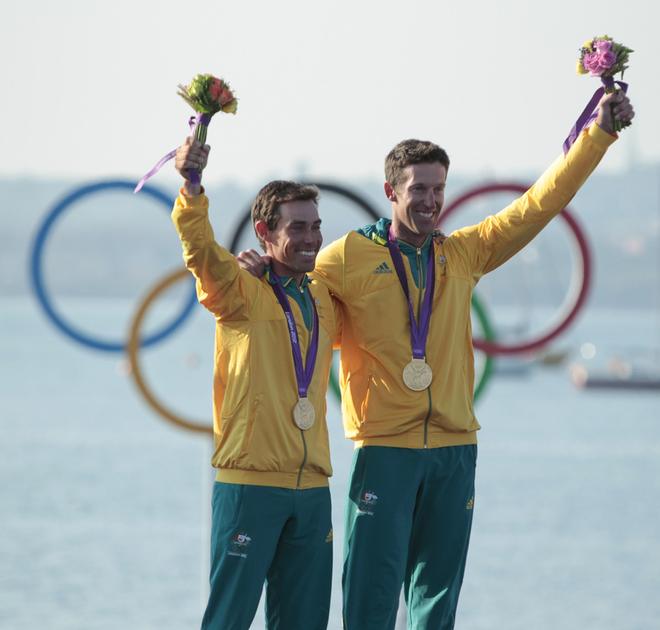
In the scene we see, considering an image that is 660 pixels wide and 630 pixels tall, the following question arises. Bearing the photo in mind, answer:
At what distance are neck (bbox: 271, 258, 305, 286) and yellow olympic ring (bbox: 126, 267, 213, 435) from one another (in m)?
3.90

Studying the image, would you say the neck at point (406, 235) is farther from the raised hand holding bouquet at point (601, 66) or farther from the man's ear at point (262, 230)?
the raised hand holding bouquet at point (601, 66)

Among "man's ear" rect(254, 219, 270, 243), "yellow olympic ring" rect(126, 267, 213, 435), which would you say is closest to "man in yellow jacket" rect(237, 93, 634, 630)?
"man's ear" rect(254, 219, 270, 243)

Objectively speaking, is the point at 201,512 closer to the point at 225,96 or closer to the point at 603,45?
the point at 603,45

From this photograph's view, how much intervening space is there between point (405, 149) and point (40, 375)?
103501 mm

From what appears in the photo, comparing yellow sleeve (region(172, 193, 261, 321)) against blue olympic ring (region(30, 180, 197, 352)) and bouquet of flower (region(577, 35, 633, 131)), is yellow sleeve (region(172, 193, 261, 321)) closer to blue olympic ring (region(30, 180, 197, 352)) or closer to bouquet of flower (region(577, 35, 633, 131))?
bouquet of flower (region(577, 35, 633, 131))

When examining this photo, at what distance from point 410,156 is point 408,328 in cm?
78

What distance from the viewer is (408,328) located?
23.0 feet

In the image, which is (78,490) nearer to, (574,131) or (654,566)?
(654,566)

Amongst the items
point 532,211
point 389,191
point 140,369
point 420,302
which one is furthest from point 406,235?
point 140,369

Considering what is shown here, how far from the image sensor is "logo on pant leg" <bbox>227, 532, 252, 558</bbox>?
6.61m

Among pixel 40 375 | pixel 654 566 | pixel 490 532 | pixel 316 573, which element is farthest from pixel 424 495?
pixel 40 375

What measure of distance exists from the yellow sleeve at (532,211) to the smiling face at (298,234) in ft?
2.72

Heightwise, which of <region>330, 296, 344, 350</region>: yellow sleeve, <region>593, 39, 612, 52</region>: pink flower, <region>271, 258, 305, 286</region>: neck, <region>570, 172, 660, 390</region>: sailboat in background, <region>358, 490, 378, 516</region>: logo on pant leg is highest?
<region>570, 172, 660, 390</region>: sailboat in background

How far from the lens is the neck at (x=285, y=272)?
269 inches
